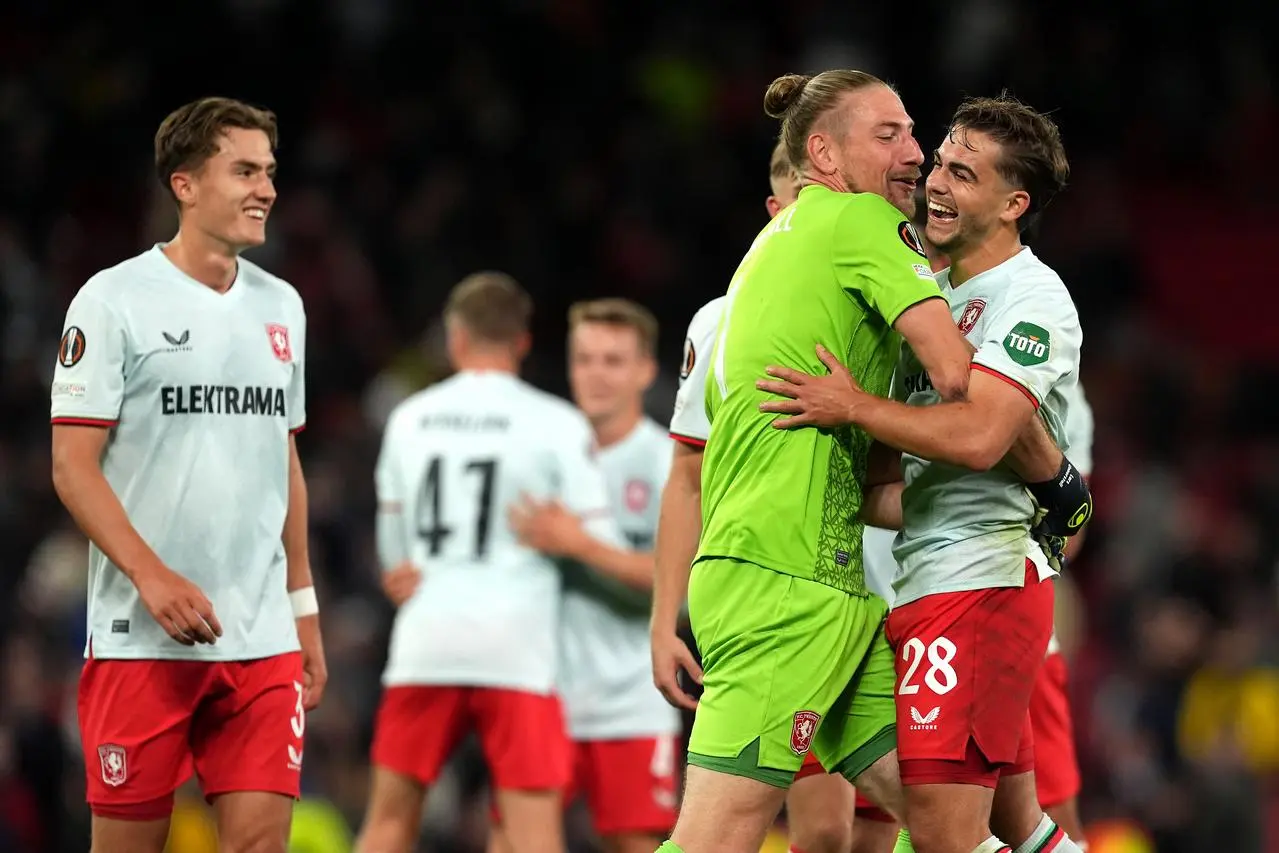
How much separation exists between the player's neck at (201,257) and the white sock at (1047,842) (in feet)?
9.83

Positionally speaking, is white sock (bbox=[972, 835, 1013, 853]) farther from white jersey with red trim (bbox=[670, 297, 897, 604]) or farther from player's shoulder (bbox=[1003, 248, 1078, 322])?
player's shoulder (bbox=[1003, 248, 1078, 322])

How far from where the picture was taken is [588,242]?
16172 millimetres

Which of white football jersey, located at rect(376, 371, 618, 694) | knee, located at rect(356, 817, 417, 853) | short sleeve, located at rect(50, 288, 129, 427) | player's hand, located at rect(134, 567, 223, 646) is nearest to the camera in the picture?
player's hand, located at rect(134, 567, 223, 646)

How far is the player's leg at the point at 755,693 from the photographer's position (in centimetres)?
454

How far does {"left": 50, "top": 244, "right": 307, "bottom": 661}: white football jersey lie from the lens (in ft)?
17.6

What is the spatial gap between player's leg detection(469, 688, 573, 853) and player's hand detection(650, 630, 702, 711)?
2.12 metres

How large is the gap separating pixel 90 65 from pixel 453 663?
10.5 metres

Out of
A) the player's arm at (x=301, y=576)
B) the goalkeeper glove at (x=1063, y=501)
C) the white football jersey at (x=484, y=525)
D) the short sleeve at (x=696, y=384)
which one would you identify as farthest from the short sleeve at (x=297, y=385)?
the goalkeeper glove at (x=1063, y=501)

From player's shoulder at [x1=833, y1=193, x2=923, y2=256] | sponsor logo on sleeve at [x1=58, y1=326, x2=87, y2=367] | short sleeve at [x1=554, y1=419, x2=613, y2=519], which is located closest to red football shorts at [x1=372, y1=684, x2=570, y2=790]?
short sleeve at [x1=554, y1=419, x2=613, y2=519]

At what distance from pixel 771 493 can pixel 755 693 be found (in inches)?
20.8

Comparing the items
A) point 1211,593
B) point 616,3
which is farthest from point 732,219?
point 1211,593

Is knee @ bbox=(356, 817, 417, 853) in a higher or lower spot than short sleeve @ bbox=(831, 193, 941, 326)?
lower

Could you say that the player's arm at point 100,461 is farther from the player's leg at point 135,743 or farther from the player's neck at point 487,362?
the player's neck at point 487,362

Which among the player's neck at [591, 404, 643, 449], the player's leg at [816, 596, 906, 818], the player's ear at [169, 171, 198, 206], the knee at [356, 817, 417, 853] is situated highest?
the player's ear at [169, 171, 198, 206]
